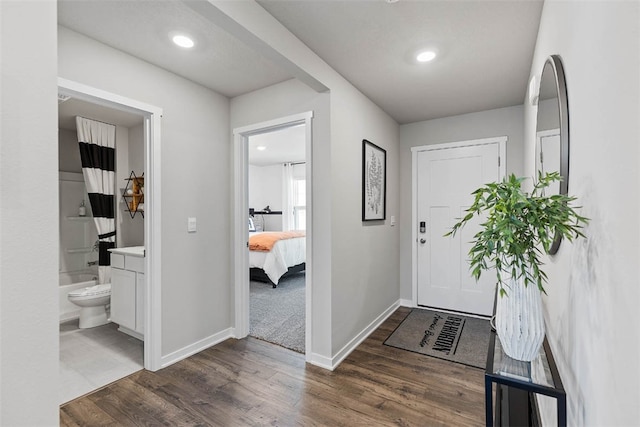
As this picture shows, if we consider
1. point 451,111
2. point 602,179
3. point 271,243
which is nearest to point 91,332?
point 271,243

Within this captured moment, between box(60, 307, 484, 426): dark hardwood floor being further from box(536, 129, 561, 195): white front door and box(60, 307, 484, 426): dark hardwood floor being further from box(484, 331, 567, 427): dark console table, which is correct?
box(536, 129, 561, 195): white front door

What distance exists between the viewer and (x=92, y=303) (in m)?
3.29

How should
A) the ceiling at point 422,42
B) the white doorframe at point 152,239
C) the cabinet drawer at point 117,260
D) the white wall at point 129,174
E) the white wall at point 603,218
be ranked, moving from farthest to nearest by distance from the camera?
the white wall at point 129,174
the cabinet drawer at point 117,260
the white doorframe at point 152,239
the ceiling at point 422,42
the white wall at point 603,218

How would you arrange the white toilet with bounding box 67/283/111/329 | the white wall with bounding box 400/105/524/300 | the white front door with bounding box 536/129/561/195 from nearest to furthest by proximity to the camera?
the white front door with bounding box 536/129/561/195 < the white toilet with bounding box 67/283/111/329 < the white wall with bounding box 400/105/524/300

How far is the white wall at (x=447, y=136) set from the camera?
3404 millimetres

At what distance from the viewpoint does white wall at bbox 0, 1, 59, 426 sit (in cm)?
83

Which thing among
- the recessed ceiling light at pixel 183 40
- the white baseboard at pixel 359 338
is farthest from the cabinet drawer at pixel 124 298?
the recessed ceiling light at pixel 183 40

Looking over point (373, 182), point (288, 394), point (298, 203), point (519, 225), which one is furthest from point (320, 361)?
point (298, 203)

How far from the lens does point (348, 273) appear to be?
277cm

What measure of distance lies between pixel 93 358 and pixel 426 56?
11.9 ft

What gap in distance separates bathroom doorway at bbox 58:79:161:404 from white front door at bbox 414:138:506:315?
298 centimetres

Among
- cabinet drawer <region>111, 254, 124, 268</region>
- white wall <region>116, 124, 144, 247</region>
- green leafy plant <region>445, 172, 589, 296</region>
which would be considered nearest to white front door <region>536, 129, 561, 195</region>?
green leafy plant <region>445, 172, 589, 296</region>

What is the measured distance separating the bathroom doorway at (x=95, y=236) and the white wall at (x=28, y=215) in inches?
53.3

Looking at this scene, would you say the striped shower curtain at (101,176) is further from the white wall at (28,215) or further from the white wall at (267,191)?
the white wall at (267,191)
